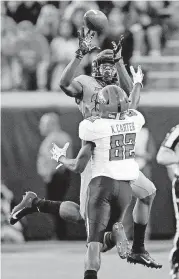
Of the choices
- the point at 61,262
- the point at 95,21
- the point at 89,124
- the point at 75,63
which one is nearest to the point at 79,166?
the point at 89,124

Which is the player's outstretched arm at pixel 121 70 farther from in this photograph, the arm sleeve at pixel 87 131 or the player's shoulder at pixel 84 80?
the arm sleeve at pixel 87 131

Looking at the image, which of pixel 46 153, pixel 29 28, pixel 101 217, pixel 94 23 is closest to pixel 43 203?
pixel 101 217

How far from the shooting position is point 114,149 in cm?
668

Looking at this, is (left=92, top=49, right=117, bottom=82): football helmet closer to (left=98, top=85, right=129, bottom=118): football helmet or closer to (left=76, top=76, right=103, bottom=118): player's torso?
(left=76, top=76, right=103, bottom=118): player's torso

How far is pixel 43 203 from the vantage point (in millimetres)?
7539

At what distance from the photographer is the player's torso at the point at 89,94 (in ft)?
23.9

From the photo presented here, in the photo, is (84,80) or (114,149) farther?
(84,80)

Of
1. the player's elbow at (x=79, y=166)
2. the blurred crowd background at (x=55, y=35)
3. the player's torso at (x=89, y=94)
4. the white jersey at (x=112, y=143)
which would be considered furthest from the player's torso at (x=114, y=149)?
the blurred crowd background at (x=55, y=35)

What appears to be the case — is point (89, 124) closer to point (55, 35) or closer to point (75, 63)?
point (75, 63)

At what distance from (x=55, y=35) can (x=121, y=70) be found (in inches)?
200

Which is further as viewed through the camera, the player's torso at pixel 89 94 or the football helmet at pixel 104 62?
the player's torso at pixel 89 94

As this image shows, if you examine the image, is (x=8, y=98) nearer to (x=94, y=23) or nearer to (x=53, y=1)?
(x=53, y=1)

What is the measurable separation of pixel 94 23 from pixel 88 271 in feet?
7.25

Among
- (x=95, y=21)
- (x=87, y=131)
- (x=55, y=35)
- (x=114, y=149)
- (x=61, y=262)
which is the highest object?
(x=55, y=35)
